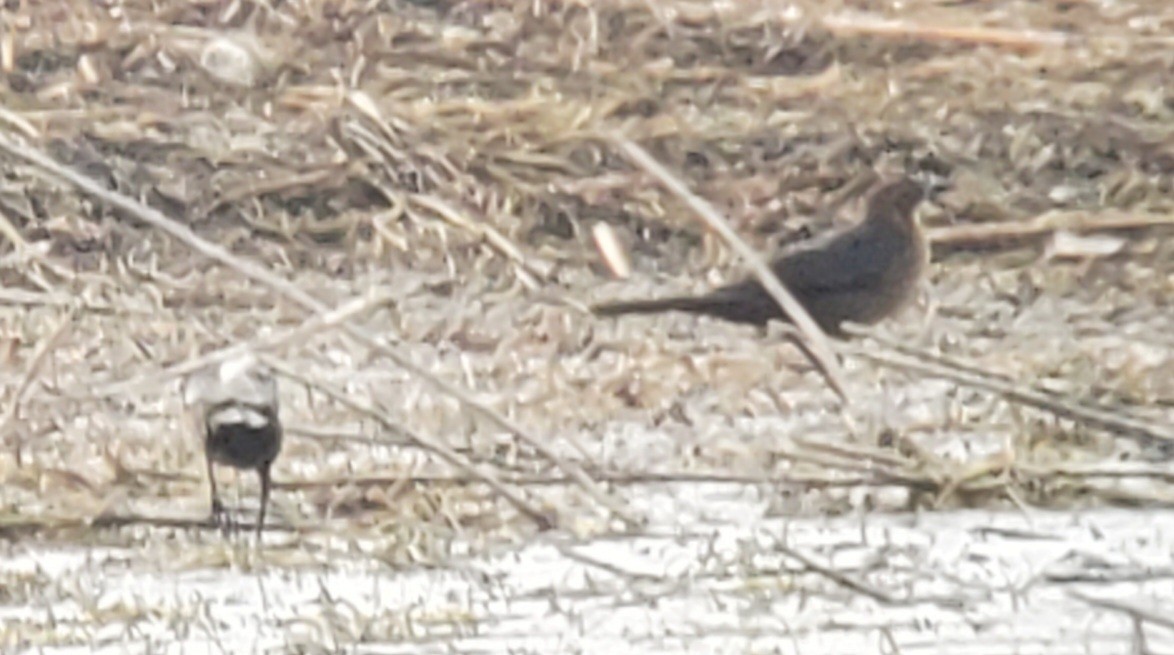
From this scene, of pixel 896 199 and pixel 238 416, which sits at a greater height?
pixel 896 199

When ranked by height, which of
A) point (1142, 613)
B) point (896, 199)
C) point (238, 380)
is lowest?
point (1142, 613)

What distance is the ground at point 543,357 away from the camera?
57.8 inches

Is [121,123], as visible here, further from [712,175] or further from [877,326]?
[877,326]

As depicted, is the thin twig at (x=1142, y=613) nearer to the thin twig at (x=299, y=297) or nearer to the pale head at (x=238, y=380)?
the thin twig at (x=299, y=297)

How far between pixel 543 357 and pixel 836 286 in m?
0.17

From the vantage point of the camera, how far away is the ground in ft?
4.82

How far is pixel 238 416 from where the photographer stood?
4.80 feet

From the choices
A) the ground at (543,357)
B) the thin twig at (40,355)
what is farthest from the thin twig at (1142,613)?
the thin twig at (40,355)

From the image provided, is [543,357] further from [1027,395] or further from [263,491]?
[1027,395]

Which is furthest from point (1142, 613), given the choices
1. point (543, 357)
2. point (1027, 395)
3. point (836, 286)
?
point (543, 357)

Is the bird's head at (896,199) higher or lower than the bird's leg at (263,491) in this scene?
higher

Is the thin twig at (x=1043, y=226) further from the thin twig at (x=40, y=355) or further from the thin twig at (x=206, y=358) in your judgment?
the thin twig at (x=40, y=355)

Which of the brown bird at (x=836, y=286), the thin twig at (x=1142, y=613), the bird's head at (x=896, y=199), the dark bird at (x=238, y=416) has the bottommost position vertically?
the thin twig at (x=1142, y=613)

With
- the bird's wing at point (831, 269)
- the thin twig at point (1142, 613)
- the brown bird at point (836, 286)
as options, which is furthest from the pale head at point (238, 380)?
the thin twig at point (1142, 613)
